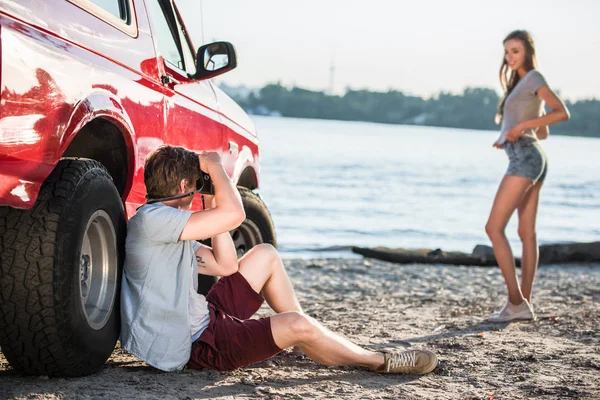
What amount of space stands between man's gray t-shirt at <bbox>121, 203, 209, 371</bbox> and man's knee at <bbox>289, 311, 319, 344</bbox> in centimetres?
46

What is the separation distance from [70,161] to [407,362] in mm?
1799

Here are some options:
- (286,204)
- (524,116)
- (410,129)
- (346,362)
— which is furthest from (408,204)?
(410,129)

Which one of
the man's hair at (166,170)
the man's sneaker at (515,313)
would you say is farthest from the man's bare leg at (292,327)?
the man's sneaker at (515,313)

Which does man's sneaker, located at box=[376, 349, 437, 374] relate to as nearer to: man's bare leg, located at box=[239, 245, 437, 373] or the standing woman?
man's bare leg, located at box=[239, 245, 437, 373]

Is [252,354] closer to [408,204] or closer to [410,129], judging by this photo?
[408,204]

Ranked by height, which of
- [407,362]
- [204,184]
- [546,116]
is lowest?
[407,362]

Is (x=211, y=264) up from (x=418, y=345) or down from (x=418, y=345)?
up

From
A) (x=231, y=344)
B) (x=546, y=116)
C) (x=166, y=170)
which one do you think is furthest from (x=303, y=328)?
(x=546, y=116)

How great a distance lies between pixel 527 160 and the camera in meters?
6.16

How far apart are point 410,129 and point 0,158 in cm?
13385

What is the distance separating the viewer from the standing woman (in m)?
6.15

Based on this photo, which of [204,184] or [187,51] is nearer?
[204,184]

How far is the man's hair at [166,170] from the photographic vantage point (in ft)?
12.6

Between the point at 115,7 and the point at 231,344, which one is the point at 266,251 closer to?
the point at 231,344
